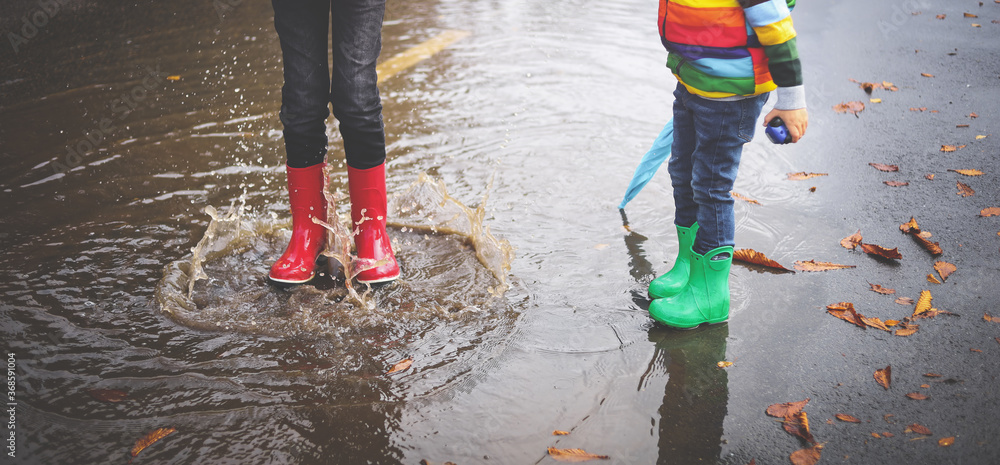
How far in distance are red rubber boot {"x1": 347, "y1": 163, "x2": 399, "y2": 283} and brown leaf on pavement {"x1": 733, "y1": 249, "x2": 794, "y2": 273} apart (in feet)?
4.93

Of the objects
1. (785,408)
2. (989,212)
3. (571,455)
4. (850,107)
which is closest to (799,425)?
(785,408)

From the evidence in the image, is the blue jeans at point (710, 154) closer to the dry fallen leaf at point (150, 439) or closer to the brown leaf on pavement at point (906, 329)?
the brown leaf on pavement at point (906, 329)

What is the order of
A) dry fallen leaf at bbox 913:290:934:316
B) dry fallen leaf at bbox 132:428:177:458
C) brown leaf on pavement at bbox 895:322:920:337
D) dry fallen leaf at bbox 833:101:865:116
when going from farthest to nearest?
dry fallen leaf at bbox 833:101:865:116 → dry fallen leaf at bbox 913:290:934:316 → brown leaf on pavement at bbox 895:322:920:337 → dry fallen leaf at bbox 132:428:177:458

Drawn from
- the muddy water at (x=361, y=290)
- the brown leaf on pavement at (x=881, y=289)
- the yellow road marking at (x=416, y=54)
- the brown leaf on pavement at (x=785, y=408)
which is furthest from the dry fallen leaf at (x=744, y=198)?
the yellow road marking at (x=416, y=54)

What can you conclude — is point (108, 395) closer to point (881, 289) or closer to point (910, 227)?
point (881, 289)

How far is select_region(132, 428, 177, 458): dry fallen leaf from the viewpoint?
6.06 ft

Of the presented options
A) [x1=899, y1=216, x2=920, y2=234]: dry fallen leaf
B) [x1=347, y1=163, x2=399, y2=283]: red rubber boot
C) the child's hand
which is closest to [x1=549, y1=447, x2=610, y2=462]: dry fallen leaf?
[x1=347, y1=163, x2=399, y2=283]: red rubber boot

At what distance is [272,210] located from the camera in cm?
323

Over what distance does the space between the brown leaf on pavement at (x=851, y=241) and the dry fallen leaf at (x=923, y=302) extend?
1.34 ft

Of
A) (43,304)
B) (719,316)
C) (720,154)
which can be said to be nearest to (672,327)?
(719,316)

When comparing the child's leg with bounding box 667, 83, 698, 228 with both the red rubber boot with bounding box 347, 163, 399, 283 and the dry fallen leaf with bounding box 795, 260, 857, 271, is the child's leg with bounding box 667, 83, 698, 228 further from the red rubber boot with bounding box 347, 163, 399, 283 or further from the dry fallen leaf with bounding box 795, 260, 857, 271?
the red rubber boot with bounding box 347, 163, 399, 283

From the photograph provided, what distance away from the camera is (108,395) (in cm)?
204

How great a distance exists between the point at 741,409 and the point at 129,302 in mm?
2240

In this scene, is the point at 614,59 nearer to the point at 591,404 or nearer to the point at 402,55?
the point at 402,55
